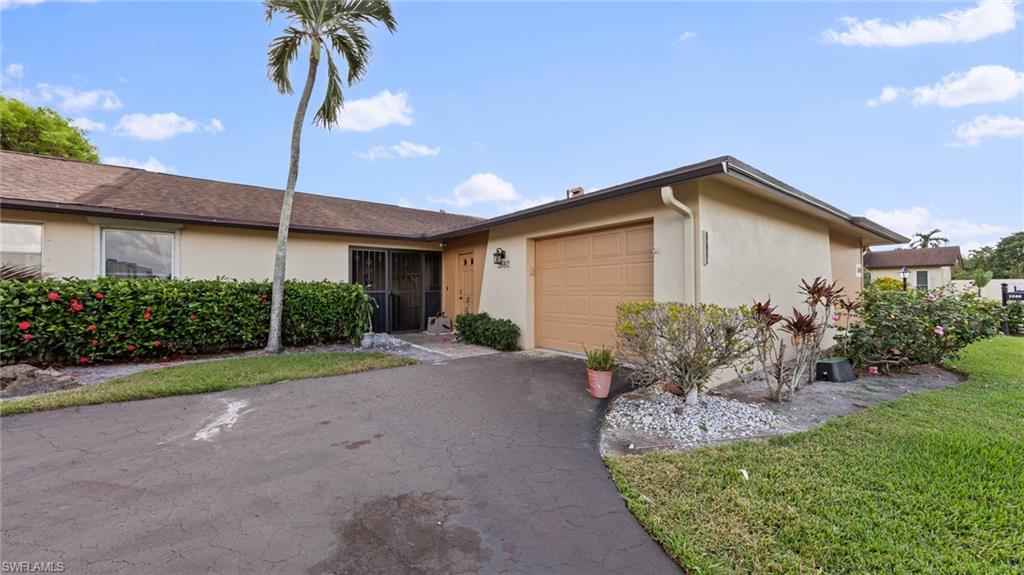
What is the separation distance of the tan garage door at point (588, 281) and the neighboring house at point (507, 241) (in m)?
0.03

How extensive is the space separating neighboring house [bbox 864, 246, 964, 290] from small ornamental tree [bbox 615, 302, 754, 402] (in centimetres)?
2774

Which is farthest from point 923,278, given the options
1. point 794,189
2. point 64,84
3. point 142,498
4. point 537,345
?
point 64,84

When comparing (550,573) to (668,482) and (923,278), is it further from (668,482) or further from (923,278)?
(923,278)

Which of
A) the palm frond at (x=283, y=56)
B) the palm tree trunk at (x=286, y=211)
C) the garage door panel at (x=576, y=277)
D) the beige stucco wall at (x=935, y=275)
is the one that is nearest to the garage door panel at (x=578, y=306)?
the garage door panel at (x=576, y=277)

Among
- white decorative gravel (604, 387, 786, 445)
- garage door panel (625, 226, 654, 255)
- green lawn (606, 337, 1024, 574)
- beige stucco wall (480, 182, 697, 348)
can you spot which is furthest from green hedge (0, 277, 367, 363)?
green lawn (606, 337, 1024, 574)

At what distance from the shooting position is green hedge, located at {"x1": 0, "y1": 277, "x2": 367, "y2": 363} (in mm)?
5750

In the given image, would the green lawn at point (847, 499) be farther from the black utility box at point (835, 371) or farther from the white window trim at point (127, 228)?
the white window trim at point (127, 228)

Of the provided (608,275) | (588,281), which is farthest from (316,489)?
(588,281)

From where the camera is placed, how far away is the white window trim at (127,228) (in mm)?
7316

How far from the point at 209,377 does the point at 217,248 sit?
433 centimetres

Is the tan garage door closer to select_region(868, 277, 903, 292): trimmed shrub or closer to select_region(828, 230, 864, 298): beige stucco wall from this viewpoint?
select_region(868, 277, 903, 292): trimmed shrub

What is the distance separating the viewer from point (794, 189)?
6.16 m

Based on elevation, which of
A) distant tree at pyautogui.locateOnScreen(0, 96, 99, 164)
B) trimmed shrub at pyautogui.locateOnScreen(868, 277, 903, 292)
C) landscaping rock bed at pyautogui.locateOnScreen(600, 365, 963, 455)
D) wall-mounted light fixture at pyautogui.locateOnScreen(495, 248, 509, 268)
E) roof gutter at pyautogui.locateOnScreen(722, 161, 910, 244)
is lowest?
landscaping rock bed at pyautogui.locateOnScreen(600, 365, 963, 455)

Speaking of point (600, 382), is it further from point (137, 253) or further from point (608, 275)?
point (137, 253)
